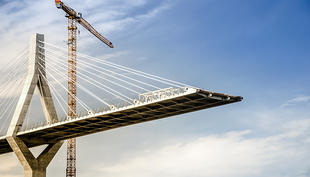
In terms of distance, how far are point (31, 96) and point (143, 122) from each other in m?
21.3

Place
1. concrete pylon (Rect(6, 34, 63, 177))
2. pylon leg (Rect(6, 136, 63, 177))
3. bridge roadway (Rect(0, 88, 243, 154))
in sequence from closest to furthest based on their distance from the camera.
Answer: bridge roadway (Rect(0, 88, 243, 154)), pylon leg (Rect(6, 136, 63, 177)), concrete pylon (Rect(6, 34, 63, 177))

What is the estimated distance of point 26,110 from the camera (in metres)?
69.6

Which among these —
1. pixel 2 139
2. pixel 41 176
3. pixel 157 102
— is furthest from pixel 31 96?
pixel 157 102

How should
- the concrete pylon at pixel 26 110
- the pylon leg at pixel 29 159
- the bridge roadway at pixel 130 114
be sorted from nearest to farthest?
1. the bridge roadway at pixel 130 114
2. the pylon leg at pixel 29 159
3. the concrete pylon at pixel 26 110

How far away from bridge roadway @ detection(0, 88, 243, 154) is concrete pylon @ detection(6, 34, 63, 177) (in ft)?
4.89

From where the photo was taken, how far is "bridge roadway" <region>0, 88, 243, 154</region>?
52.5 metres

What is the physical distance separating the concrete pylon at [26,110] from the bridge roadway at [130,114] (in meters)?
1.49

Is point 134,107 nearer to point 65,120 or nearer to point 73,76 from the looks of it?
point 65,120

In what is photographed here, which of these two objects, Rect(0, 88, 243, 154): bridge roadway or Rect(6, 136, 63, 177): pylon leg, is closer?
Rect(0, 88, 243, 154): bridge roadway

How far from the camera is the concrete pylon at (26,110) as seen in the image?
68.6 metres

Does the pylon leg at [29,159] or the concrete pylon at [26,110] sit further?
the concrete pylon at [26,110]

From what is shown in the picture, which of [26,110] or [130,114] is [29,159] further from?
[130,114]

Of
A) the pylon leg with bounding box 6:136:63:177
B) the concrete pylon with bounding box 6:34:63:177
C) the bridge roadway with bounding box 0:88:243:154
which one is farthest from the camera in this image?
the concrete pylon with bounding box 6:34:63:177

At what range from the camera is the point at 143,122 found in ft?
213
